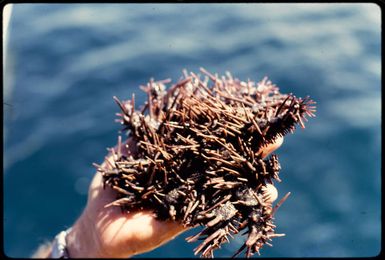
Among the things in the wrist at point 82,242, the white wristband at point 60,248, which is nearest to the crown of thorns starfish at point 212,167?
the wrist at point 82,242

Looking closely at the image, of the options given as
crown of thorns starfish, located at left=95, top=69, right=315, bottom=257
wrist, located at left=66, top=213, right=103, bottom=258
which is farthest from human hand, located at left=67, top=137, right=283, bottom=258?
crown of thorns starfish, located at left=95, top=69, right=315, bottom=257

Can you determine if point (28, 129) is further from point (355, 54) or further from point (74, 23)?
point (355, 54)

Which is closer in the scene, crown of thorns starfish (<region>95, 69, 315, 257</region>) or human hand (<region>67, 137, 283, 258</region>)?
crown of thorns starfish (<region>95, 69, 315, 257</region>)

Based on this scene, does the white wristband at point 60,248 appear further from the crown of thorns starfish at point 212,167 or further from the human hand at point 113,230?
the crown of thorns starfish at point 212,167

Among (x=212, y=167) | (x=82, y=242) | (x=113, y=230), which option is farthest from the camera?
(x=82, y=242)

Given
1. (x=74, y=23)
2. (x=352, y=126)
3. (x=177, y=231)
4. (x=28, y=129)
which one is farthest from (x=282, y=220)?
(x=74, y=23)

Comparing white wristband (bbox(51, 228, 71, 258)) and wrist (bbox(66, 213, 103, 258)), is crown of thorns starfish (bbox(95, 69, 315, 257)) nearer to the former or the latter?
wrist (bbox(66, 213, 103, 258))

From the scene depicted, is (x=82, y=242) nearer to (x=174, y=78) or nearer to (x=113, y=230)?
(x=113, y=230)

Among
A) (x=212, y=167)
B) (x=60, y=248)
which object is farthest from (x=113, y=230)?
(x=212, y=167)

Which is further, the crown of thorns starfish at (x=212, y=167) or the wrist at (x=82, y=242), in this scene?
the wrist at (x=82, y=242)
